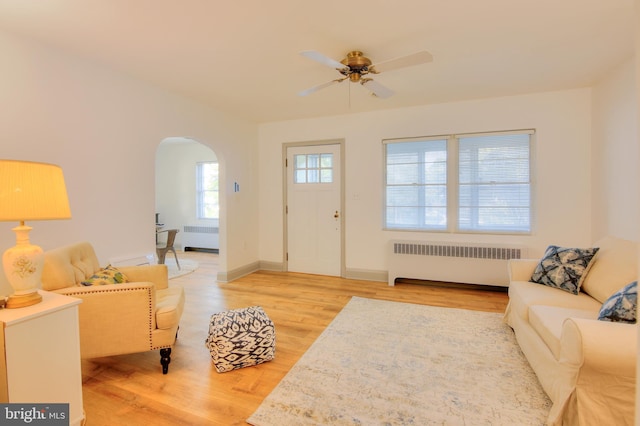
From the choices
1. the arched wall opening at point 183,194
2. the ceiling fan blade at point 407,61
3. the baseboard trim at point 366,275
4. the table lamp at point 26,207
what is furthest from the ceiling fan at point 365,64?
the arched wall opening at point 183,194

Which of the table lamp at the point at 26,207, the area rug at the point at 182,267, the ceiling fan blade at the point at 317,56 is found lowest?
the area rug at the point at 182,267

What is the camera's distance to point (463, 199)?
409cm

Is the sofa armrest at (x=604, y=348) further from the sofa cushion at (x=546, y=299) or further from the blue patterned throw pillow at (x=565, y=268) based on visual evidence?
the blue patterned throw pillow at (x=565, y=268)

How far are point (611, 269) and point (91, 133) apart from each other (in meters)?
4.51

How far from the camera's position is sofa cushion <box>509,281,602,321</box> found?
2.13m

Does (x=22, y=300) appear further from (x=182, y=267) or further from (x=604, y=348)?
(x=182, y=267)

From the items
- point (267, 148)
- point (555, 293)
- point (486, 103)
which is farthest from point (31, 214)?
point (486, 103)

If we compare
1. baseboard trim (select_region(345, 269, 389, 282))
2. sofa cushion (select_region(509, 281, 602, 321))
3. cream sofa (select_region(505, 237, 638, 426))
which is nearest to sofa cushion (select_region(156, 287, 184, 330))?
cream sofa (select_region(505, 237, 638, 426))

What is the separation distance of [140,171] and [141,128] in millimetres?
466

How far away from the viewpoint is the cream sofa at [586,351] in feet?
4.50

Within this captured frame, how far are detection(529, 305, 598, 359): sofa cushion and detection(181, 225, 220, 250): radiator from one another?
620 centimetres

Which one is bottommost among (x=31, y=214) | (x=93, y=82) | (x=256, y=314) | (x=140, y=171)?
(x=256, y=314)

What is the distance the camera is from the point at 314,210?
4836mm

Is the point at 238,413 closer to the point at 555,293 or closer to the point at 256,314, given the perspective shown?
the point at 256,314
